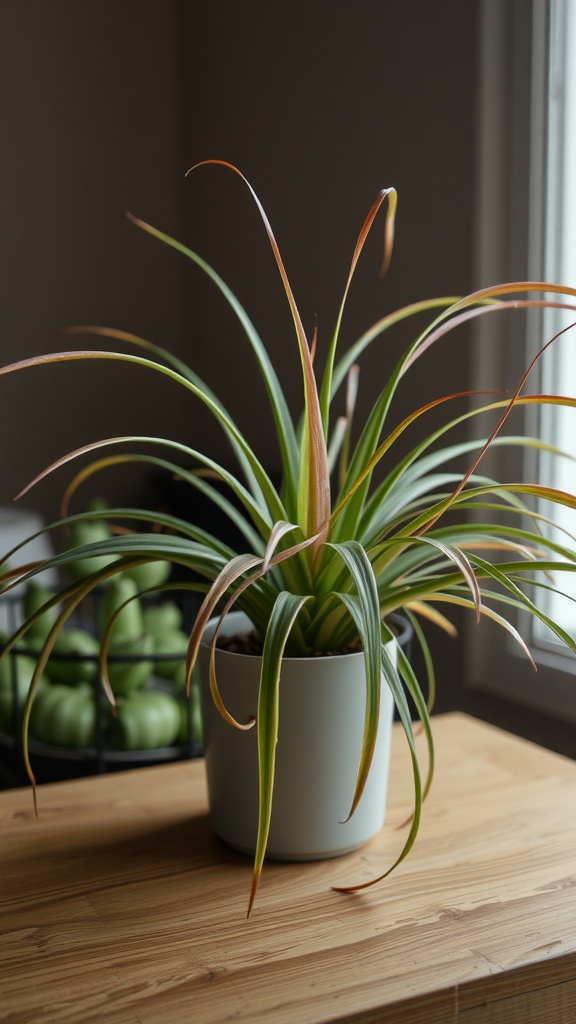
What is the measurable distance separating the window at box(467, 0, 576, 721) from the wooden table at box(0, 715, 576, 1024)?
49 cm

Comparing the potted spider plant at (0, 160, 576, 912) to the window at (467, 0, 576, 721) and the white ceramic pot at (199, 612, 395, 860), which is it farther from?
the window at (467, 0, 576, 721)

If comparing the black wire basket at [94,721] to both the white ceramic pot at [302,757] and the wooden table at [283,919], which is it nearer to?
the wooden table at [283,919]

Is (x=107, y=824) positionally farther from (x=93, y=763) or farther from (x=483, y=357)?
(x=483, y=357)

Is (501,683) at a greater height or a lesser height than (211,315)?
lesser

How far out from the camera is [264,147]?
210 cm

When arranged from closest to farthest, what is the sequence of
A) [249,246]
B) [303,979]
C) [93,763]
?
[303,979] < [93,763] < [249,246]

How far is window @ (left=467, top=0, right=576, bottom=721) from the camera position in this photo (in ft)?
4.14

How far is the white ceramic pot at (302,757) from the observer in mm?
653

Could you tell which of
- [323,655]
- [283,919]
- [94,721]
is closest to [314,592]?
[323,655]

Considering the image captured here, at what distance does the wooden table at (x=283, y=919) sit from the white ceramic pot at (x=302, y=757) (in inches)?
0.9

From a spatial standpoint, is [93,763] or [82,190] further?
[82,190]

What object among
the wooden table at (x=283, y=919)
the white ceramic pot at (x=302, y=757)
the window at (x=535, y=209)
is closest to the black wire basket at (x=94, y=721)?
the wooden table at (x=283, y=919)

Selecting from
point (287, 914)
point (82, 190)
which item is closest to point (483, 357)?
point (287, 914)

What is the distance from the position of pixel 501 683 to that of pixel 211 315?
1.52m
